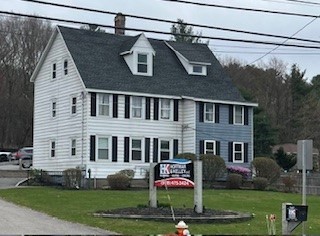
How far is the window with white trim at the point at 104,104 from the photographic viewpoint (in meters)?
42.3

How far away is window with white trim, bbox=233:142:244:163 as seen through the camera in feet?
153

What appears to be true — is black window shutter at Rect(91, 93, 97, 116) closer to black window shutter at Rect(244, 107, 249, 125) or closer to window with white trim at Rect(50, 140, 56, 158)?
window with white trim at Rect(50, 140, 56, 158)

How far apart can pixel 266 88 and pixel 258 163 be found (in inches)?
1511

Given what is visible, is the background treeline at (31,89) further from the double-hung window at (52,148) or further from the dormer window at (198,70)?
the double-hung window at (52,148)

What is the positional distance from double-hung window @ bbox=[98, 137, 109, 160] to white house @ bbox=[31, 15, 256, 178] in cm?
6

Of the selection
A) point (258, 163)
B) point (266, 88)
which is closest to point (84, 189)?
point (258, 163)

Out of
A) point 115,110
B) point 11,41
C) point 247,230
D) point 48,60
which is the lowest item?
point 247,230

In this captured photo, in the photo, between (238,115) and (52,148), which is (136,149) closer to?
(52,148)

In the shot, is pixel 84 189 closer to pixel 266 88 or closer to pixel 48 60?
pixel 48 60

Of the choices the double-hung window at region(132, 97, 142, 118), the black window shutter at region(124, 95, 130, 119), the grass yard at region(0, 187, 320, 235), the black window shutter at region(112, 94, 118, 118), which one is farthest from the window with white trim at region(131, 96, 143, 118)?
the grass yard at region(0, 187, 320, 235)

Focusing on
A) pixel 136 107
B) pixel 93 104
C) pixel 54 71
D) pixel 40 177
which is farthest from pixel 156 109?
pixel 40 177

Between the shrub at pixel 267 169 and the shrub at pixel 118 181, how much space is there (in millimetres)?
10194

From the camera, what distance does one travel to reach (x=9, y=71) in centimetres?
7738

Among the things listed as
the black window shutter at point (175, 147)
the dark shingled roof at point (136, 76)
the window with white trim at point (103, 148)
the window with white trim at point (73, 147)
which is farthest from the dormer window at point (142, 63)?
the window with white trim at point (73, 147)
